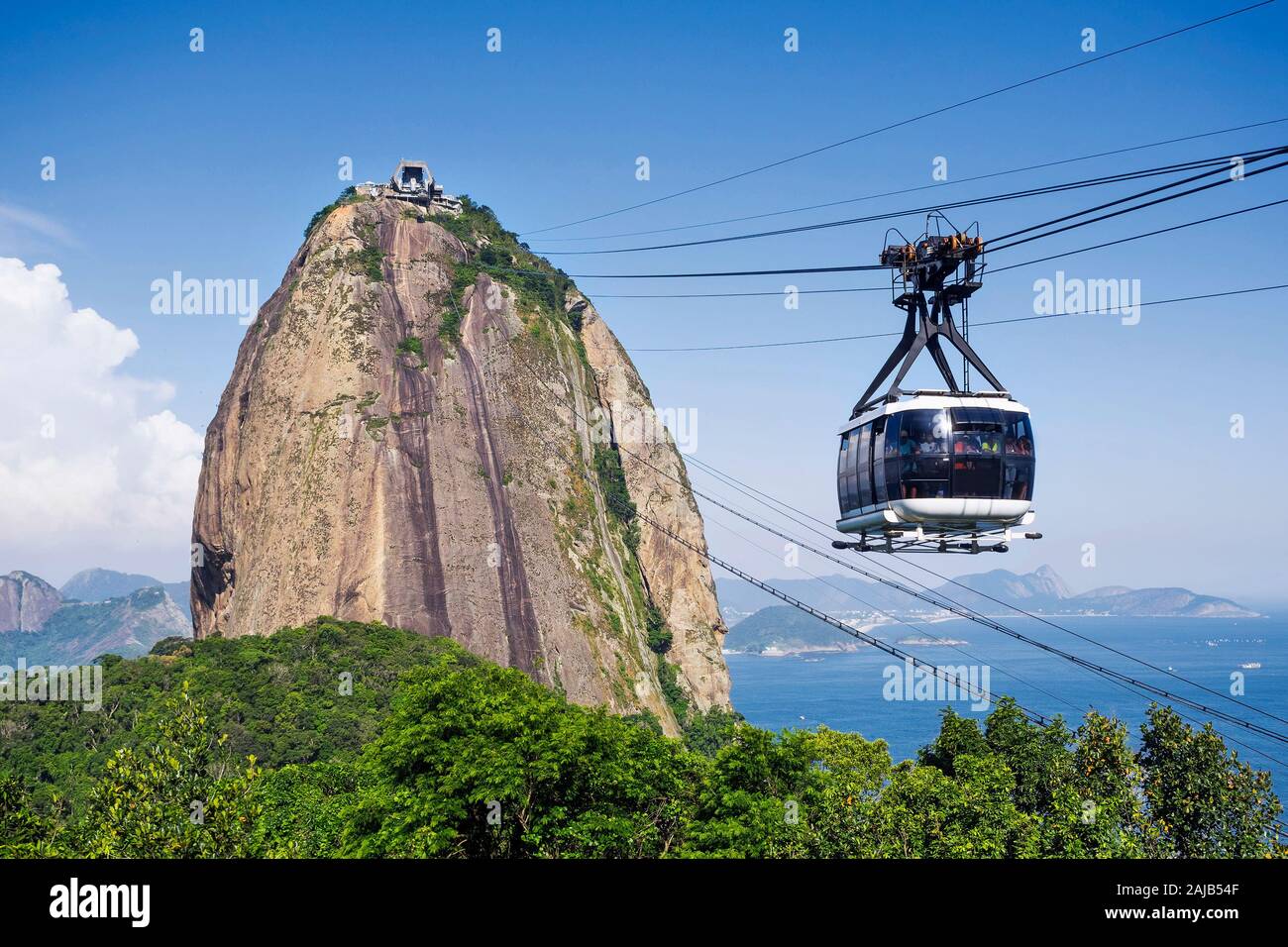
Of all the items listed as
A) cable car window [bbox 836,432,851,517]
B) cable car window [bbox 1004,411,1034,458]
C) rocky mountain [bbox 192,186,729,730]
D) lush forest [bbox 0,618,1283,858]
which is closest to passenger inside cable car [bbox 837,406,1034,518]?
cable car window [bbox 1004,411,1034,458]

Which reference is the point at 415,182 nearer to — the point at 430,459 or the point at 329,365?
the point at 329,365

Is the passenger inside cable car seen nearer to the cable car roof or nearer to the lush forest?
the cable car roof

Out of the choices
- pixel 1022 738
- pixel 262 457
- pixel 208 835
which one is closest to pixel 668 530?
pixel 262 457

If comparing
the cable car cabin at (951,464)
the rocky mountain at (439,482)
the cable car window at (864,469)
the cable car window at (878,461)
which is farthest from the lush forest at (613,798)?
the rocky mountain at (439,482)

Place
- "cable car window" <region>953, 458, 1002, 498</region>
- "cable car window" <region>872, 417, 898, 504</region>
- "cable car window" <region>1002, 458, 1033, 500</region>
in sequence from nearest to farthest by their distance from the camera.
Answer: "cable car window" <region>953, 458, 1002, 498</region> → "cable car window" <region>1002, 458, 1033, 500</region> → "cable car window" <region>872, 417, 898, 504</region>

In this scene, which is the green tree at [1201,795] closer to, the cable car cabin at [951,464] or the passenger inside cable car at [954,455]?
the cable car cabin at [951,464]

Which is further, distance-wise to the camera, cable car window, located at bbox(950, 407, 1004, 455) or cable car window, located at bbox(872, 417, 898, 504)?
cable car window, located at bbox(872, 417, 898, 504)
